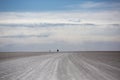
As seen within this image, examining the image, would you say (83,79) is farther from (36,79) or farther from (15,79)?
(15,79)

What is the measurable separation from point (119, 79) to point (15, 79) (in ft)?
21.0

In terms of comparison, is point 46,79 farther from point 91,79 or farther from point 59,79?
point 91,79

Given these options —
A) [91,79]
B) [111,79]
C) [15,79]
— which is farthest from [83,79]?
[15,79]

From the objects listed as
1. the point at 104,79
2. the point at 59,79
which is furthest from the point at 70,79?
the point at 104,79

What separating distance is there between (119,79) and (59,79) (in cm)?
368

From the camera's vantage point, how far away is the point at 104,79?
16484 millimetres

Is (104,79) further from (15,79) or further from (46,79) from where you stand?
(15,79)

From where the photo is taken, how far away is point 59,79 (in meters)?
16.4

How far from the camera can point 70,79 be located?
54.1ft

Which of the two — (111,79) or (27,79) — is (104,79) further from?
(27,79)

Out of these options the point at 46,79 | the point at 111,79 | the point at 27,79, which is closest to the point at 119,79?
the point at 111,79

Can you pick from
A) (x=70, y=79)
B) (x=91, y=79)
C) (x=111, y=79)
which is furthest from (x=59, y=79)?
(x=111, y=79)

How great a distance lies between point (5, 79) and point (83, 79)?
16.0 feet

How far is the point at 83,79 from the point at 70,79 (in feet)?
2.58
